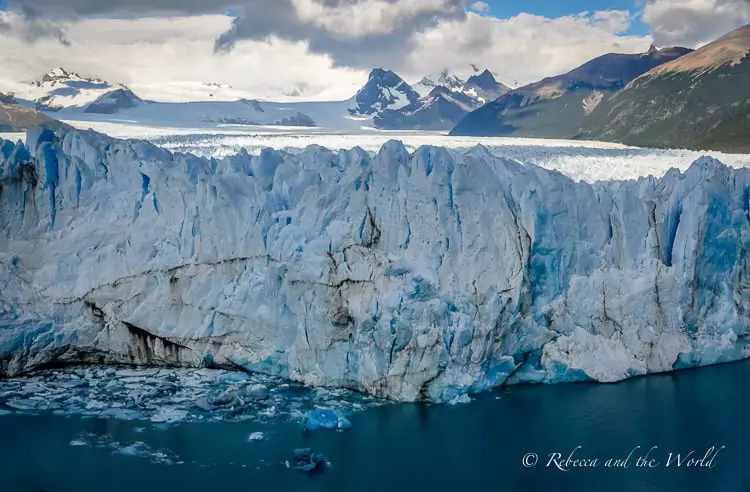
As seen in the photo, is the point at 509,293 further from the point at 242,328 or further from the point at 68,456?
the point at 68,456

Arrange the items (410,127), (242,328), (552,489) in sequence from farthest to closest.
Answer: (410,127)
(242,328)
(552,489)

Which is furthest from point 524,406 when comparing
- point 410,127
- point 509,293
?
point 410,127

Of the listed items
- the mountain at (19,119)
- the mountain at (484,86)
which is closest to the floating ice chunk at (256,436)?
the mountain at (19,119)

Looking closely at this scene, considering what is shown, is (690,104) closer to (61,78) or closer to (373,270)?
(373,270)

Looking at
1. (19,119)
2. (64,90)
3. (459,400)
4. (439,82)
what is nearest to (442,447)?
(459,400)

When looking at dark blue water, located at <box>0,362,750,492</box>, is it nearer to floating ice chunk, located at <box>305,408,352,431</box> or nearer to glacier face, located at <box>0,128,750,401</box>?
floating ice chunk, located at <box>305,408,352,431</box>
